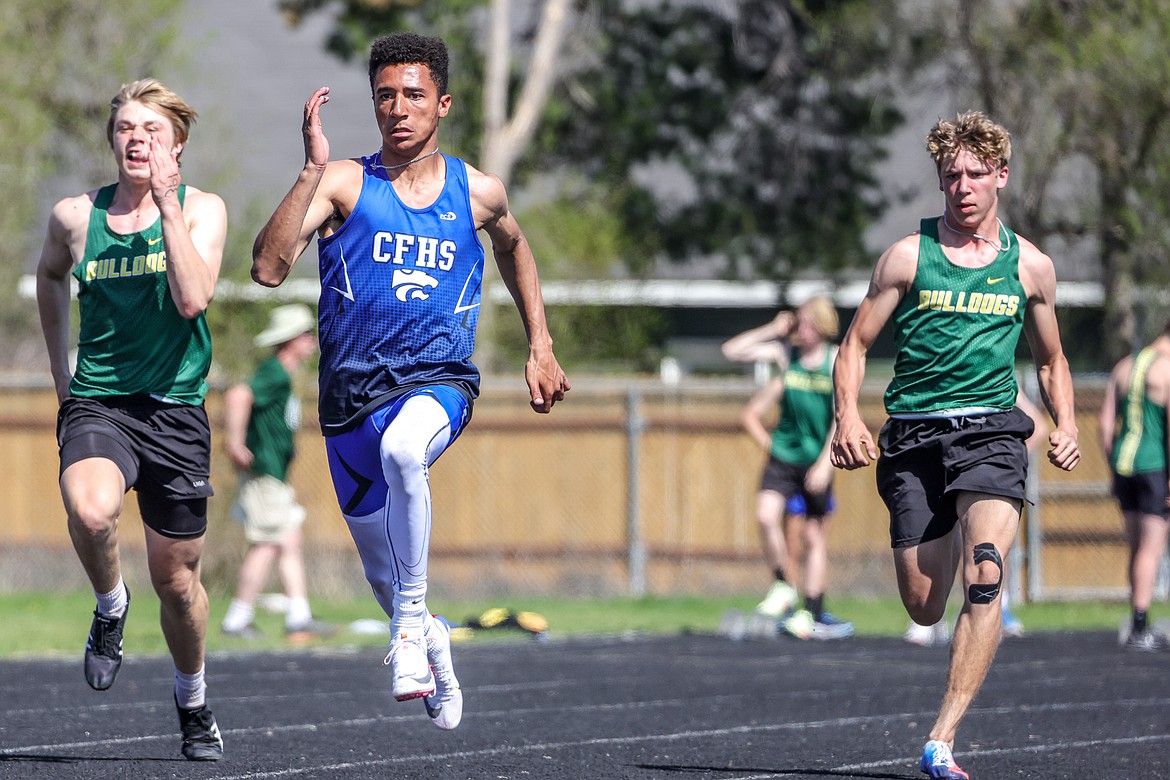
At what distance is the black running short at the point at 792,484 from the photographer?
12906 millimetres

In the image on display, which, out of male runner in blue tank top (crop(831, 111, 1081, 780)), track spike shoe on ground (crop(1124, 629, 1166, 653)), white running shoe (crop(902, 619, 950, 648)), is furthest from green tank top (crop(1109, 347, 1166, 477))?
male runner in blue tank top (crop(831, 111, 1081, 780))

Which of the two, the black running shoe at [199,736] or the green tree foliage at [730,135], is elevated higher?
the green tree foliage at [730,135]

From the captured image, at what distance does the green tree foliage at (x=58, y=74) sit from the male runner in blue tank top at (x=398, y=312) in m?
15.3

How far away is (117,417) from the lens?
20.7ft

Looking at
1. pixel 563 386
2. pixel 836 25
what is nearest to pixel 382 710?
pixel 563 386

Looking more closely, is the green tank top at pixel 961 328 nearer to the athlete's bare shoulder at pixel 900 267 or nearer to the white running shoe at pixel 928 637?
the athlete's bare shoulder at pixel 900 267

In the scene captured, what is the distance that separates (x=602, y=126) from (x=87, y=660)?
16155mm

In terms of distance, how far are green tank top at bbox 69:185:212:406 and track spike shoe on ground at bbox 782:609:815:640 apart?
7185mm

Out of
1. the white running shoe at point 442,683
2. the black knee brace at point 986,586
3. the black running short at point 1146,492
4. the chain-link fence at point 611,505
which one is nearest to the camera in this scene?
the white running shoe at point 442,683

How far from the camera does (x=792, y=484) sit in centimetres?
1294

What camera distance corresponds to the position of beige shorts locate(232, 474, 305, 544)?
12.3 m

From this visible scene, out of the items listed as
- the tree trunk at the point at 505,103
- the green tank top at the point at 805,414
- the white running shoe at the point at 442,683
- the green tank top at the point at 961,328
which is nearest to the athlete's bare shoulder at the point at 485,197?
the white running shoe at the point at 442,683

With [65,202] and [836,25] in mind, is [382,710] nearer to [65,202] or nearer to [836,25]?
[65,202]

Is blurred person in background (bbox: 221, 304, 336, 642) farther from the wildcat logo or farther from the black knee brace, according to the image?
the black knee brace
